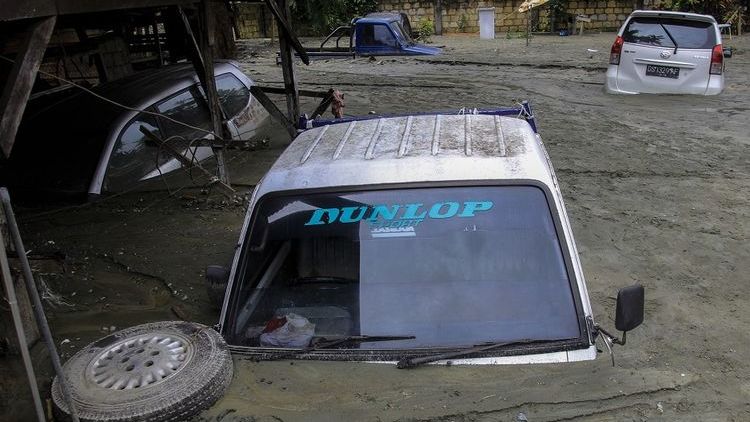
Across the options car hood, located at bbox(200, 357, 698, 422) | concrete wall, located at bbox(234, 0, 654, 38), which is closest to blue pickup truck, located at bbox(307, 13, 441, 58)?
concrete wall, located at bbox(234, 0, 654, 38)

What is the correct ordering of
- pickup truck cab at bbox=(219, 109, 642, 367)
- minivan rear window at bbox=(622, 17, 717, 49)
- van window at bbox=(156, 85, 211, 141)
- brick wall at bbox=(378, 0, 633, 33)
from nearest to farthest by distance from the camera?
pickup truck cab at bbox=(219, 109, 642, 367)
van window at bbox=(156, 85, 211, 141)
minivan rear window at bbox=(622, 17, 717, 49)
brick wall at bbox=(378, 0, 633, 33)

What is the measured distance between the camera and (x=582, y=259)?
5660 millimetres

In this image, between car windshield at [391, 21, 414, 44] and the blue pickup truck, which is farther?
car windshield at [391, 21, 414, 44]

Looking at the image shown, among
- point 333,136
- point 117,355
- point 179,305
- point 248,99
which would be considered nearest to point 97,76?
point 248,99

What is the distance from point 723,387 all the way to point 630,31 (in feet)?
32.8

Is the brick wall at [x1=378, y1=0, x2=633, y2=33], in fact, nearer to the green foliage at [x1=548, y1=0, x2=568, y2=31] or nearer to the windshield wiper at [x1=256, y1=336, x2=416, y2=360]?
the green foliage at [x1=548, y1=0, x2=568, y2=31]

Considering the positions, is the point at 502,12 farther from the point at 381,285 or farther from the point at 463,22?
the point at 381,285

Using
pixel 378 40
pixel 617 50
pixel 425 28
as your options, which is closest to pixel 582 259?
pixel 617 50

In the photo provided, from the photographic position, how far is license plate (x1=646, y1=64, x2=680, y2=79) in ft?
36.8

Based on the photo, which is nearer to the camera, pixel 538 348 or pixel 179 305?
pixel 538 348

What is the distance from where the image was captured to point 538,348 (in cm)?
253

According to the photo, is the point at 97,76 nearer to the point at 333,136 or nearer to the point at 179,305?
the point at 179,305

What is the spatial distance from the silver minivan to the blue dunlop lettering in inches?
388

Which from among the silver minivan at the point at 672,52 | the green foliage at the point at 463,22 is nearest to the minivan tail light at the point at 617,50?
the silver minivan at the point at 672,52
